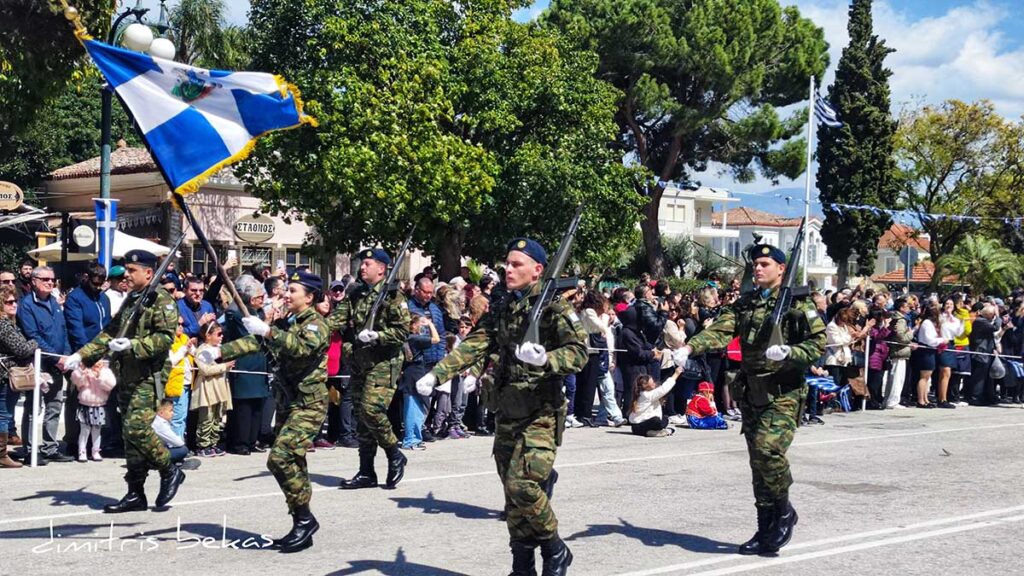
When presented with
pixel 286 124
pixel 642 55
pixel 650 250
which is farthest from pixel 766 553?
pixel 650 250

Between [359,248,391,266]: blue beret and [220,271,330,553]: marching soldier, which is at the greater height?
[359,248,391,266]: blue beret

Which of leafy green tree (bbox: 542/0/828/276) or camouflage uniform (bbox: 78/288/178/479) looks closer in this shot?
camouflage uniform (bbox: 78/288/178/479)

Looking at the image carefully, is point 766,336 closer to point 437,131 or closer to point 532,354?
point 532,354

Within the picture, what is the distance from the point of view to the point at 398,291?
1017cm

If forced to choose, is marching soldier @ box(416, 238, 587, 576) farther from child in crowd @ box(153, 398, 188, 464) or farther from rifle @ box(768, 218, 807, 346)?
child in crowd @ box(153, 398, 188, 464)

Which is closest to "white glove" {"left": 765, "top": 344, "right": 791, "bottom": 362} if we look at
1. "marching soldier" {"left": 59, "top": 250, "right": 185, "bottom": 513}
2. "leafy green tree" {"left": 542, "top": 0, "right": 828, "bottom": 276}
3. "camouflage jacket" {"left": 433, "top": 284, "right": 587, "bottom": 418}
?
"camouflage jacket" {"left": 433, "top": 284, "right": 587, "bottom": 418}

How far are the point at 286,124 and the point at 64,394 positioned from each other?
487cm

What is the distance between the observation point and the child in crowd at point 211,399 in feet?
39.0

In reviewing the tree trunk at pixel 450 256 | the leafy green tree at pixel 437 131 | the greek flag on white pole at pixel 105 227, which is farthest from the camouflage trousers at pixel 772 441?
the tree trunk at pixel 450 256

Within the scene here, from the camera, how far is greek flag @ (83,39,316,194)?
871cm

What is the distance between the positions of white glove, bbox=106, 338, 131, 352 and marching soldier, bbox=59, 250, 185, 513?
47 millimetres

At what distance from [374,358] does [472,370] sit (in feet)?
10.3

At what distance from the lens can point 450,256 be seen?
30.9 meters

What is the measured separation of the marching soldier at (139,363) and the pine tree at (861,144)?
132ft
